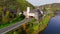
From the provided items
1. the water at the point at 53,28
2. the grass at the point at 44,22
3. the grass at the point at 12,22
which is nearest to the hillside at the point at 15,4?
the grass at the point at 12,22

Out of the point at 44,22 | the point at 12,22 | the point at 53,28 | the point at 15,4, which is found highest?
the point at 15,4

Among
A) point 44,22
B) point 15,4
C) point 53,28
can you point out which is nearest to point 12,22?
point 15,4

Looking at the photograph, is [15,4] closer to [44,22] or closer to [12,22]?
[12,22]

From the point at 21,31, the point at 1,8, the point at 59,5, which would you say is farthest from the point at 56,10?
the point at 21,31

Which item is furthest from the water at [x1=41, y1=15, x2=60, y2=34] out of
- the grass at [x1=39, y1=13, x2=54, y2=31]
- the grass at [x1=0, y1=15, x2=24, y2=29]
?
the grass at [x1=0, y1=15, x2=24, y2=29]

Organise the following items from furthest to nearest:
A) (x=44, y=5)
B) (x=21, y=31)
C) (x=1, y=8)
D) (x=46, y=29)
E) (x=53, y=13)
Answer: (x=53, y=13) → (x=44, y=5) → (x=46, y=29) → (x=1, y=8) → (x=21, y=31)

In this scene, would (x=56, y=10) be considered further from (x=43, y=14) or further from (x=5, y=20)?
(x=5, y=20)

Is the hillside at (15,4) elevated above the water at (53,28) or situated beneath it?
elevated above

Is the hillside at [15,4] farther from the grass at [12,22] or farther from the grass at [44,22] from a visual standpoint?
the grass at [44,22]

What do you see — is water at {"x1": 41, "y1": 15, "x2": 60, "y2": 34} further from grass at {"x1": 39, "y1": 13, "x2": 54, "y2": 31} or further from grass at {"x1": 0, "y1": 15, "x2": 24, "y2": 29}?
grass at {"x1": 0, "y1": 15, "x2": 24, "y2": 29}

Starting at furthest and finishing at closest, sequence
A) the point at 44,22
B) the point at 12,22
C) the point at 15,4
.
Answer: the point at 44,22 < the point at 15,4 < the point at 12,22

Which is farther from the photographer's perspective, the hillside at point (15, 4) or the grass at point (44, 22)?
the grass at point (44, 22)
